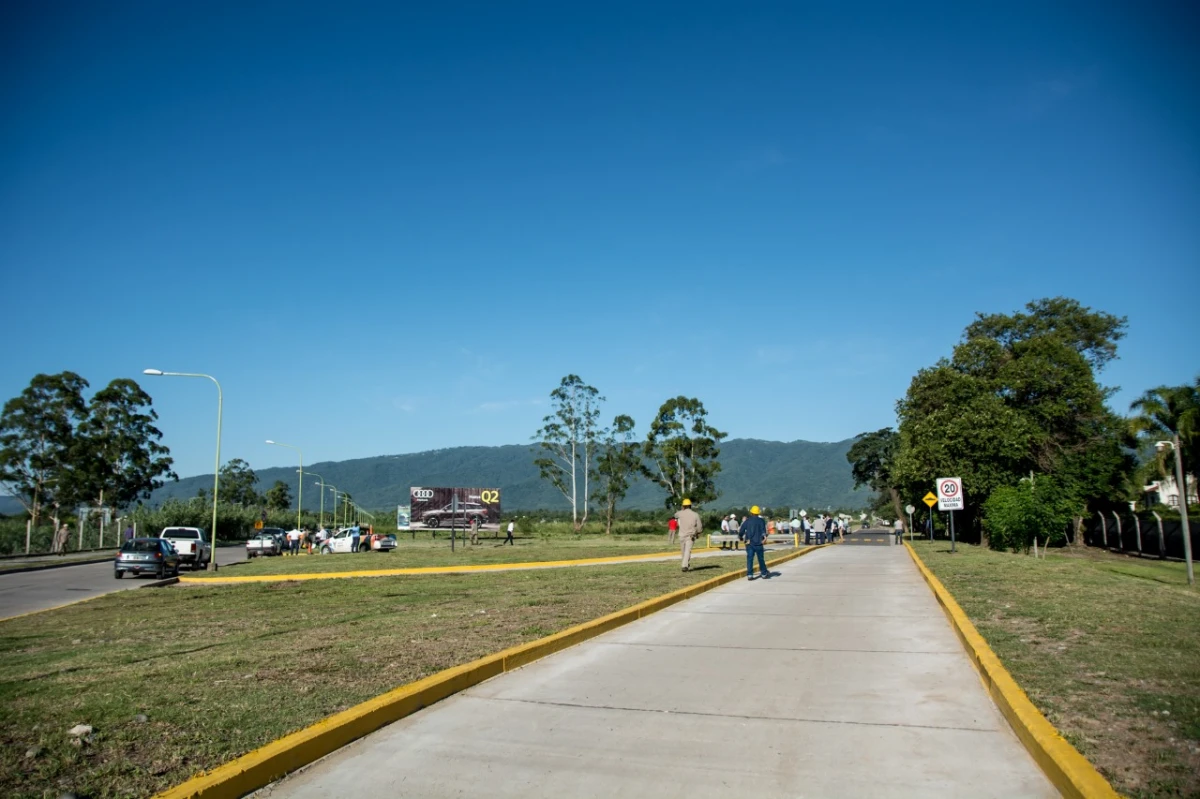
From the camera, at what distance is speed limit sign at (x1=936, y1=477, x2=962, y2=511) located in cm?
3550

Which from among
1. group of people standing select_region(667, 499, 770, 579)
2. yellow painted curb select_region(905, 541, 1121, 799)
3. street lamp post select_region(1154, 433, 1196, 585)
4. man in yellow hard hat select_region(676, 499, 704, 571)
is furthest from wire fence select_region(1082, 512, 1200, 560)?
yellow painted curb select_region(905, 541, 1121, 799)

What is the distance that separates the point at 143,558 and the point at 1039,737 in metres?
30.3

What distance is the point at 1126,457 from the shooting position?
170 feet

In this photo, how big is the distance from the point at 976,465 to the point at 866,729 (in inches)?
1751

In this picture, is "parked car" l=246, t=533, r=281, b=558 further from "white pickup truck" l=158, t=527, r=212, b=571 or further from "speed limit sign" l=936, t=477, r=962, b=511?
"speed limit sign" l=936, t=477, r=962, b=511

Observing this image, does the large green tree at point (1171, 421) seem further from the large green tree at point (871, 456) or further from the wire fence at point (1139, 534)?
the large green tree at point (871, 456)

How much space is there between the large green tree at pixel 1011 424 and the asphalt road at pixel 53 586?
131 ft

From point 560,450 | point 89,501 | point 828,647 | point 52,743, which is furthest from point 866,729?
point 560,450

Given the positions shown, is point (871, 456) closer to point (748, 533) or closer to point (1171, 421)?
point (1171, 421)

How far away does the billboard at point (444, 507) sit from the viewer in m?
72.5

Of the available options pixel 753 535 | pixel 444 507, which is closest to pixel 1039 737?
pixel 753 535

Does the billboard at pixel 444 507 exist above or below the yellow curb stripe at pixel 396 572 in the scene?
above

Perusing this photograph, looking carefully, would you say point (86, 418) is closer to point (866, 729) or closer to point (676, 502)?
point (676, 502)

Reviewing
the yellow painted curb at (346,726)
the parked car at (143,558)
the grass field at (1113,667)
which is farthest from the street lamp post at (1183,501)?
the parked car at (143,558)
